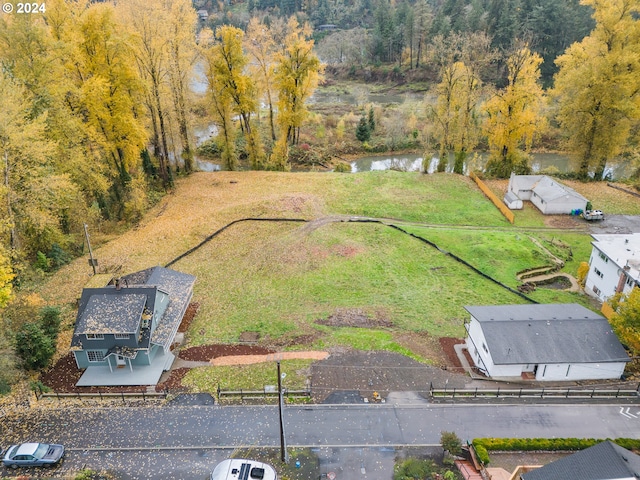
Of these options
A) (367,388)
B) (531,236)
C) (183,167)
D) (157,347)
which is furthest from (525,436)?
(183,167)

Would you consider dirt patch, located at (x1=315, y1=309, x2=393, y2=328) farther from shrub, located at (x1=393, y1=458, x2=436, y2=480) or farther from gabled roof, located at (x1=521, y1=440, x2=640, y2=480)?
gabled roof, located at (x1=521, y1=440, x2=640, y2=480)

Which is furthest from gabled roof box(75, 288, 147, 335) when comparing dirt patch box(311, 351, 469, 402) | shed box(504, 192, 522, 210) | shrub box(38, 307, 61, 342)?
shed box(504, 192, 522, 210)

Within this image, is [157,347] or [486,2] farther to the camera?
[486,2]

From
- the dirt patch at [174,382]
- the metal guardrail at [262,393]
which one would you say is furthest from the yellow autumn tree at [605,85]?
the dirt patch at [174,382]

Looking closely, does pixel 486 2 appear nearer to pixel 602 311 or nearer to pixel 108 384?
pixel 602 311

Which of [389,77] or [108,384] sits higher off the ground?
[389,77]
